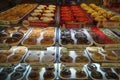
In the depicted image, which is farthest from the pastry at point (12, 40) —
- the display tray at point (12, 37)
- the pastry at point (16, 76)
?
the pastry at point (16, 76)

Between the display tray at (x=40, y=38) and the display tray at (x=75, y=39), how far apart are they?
0.11 metres

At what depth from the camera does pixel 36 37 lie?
7.91ft

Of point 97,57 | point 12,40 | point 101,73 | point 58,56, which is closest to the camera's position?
point 12,40

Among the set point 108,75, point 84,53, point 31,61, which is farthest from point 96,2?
point 31,61

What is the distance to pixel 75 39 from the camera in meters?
2.31

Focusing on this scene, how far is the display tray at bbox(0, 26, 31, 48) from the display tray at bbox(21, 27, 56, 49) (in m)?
0.07

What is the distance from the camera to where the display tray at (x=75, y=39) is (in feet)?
6.87

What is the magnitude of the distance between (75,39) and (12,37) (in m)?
0.74

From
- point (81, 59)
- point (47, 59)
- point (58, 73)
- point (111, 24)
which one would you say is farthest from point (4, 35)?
point (111, 24)

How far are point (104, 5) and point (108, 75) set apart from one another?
158 centimetres

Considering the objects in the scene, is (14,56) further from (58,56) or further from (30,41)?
(58,56)

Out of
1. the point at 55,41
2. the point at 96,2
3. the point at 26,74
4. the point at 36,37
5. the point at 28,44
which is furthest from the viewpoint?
the point at 96,2

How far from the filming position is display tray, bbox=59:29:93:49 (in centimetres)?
209

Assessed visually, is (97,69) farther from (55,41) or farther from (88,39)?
(55,41)
